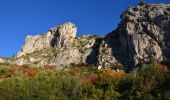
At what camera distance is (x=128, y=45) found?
13925 cm

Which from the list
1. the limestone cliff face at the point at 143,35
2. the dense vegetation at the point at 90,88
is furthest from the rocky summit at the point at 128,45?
the dense vegetation at the point at 90,88

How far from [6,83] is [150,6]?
3674 inches

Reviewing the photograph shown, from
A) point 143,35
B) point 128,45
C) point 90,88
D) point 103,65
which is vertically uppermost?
point 143,35

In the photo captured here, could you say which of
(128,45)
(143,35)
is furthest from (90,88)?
(128,45)

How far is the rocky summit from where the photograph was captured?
131 meters

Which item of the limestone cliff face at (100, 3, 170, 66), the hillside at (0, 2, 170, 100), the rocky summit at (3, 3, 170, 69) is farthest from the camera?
the rocky summit at (3, 3, 170, 69)

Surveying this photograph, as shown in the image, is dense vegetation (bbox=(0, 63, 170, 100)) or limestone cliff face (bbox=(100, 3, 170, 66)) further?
limestone cliff face (bbox=(100, 3, 170, 66))

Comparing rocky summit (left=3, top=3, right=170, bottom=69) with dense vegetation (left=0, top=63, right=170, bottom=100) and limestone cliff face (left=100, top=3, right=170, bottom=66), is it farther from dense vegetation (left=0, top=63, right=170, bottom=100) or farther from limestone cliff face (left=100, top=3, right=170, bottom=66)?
dense vegetation (left=0, top=63, right=170, bottom=100)

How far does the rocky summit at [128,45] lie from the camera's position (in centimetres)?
13100

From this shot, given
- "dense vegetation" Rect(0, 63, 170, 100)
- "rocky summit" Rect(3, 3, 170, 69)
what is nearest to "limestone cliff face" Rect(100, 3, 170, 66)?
"rocky summit" Rect(3, 3, 170, 69)

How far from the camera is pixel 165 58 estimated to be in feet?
414

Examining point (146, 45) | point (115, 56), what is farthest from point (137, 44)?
point (115, 56)

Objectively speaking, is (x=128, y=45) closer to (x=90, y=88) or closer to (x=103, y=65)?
(x=103, y=65)

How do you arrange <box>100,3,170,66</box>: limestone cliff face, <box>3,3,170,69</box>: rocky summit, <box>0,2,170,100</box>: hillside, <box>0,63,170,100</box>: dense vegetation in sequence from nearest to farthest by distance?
<box>0,63,170,100</box>: dense vegetation, <box>0,2,170,100</box>: hillside, <box>100,3,170,66</box>: limestone cliff face, <box>3,3,170,69</box>: rocky summit
